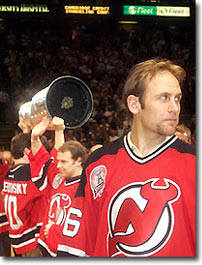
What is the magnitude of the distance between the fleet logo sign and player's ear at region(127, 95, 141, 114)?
0.38m

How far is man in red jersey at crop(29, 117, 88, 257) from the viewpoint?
1664 mm

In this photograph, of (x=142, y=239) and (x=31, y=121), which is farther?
(x=31, y=121)

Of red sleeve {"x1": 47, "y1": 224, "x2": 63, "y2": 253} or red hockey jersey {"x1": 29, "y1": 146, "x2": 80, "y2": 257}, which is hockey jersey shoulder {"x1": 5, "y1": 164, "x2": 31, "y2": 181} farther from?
red sleeve {"x1": 47, "y1": 224, "x2": 63, "y2": 253}

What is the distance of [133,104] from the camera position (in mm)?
1546

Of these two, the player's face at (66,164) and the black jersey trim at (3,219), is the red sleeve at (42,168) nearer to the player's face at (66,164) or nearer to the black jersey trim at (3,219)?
the player's face at (66,164)

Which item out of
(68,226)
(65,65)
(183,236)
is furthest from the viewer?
(65,65)

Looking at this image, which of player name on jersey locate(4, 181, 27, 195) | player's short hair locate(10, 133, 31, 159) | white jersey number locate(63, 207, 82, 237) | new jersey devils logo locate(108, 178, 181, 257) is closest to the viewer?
new jersey devils logo locate(108, 178, 181, 257)

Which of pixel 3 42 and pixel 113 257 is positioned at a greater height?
pixel 3 42

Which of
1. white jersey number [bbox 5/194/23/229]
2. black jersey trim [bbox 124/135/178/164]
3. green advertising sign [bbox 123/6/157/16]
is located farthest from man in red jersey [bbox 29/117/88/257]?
green advertising sign [bbox 123/6/157/16]

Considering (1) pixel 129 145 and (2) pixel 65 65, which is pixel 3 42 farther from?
(1) pixel 129 145

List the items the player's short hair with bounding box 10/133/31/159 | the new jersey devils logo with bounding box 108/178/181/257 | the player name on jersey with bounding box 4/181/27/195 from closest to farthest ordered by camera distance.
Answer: the new jersey devils logo with bounding box 108/178/181/257
the player's short hair with bounding box 10/133/31/159
the player name on jersey with bounding box 4/181/27/195

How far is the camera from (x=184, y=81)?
5.10 ft

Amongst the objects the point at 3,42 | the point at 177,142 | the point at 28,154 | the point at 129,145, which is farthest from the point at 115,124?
the point at 3,42

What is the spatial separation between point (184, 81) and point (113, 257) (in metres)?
0.68
